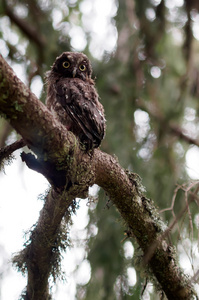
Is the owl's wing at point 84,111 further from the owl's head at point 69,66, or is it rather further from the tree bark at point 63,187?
the owl's head at point 69,66

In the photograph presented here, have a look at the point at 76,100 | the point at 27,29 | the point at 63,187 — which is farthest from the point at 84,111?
the point at 27,29

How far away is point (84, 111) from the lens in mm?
2256

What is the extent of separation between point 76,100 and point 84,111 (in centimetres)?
12

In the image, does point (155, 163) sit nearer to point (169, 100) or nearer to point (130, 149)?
point (130, 149)

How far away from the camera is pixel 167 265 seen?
227 cm

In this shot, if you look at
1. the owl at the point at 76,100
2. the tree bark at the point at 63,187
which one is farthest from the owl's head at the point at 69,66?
the tree bark at the point at 63,187

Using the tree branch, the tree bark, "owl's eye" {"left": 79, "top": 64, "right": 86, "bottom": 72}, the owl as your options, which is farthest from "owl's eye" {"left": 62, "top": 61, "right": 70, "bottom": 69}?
the tree bark

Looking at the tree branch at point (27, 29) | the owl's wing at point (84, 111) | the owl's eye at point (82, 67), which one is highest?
the tree branch at point (27, 29)

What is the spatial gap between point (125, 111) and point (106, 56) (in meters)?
0.66

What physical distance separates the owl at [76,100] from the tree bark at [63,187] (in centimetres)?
14

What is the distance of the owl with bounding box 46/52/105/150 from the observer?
2180 millimetres

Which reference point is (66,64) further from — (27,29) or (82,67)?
(27,29)

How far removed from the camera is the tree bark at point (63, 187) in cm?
150

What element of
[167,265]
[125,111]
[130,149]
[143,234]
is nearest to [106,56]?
[125,111]
